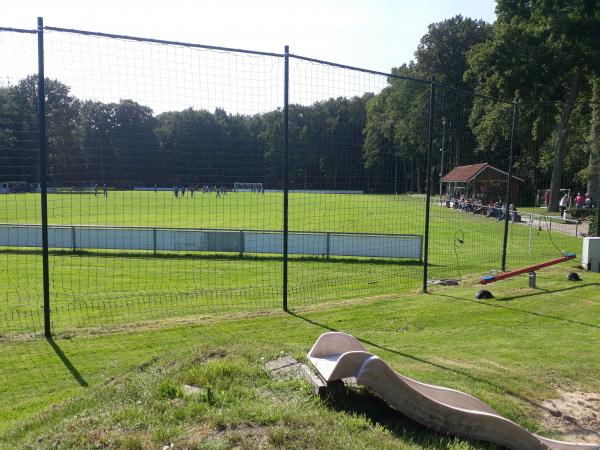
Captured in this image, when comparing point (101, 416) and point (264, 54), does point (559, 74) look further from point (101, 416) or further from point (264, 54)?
point (101, 416)

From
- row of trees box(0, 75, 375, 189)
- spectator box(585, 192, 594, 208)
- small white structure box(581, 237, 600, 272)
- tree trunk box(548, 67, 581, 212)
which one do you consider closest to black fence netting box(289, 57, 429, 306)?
row of trees box(0, 75, 375, 189)

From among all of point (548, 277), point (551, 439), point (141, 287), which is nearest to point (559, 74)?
point (548, 277)

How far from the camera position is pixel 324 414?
4.24 meters

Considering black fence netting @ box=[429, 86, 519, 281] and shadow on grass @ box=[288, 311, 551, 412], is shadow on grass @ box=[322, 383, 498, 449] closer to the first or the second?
shadow on grass @ box=[288, 311, 551, 412]

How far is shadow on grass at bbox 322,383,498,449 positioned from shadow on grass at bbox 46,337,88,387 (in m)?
2.99

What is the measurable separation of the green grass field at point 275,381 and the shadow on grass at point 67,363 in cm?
2

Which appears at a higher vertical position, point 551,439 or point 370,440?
point 370,440

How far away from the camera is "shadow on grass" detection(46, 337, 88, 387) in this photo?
595 centimetres

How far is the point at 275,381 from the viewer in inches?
195

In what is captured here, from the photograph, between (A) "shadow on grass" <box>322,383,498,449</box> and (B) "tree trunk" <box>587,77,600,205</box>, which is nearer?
(A) "shadow on grass" <box>322,383,498,449</box>

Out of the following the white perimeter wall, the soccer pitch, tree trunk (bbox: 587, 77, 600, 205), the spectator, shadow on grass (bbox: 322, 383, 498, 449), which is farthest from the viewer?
tree trunk (bbox: 587, 77, 600, 205)

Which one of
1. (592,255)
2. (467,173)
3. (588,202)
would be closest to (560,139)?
(467,173)

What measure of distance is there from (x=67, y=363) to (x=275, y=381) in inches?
124

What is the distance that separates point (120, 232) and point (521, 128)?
2923 cm
